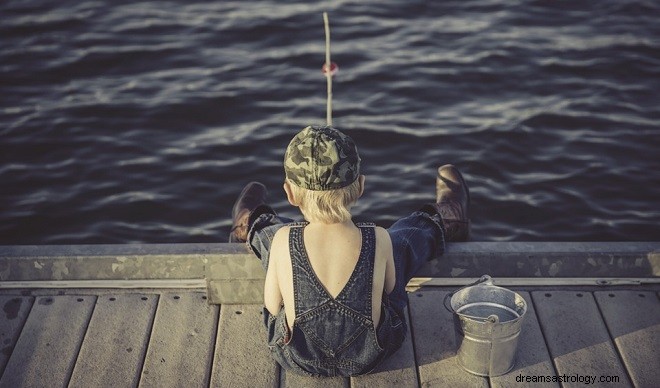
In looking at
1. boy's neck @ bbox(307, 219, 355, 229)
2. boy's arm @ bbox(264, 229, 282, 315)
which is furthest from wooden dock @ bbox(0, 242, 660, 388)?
boy's neck @ bbox(307, 219, 355, 229)

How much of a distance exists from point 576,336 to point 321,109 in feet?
13.9

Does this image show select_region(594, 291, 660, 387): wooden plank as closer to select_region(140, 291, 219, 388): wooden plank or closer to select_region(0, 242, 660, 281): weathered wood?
select_region(0, 242, 660, 281): weathered wood

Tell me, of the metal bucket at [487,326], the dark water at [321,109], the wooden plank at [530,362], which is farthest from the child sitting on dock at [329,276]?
the dark water at [321,109]

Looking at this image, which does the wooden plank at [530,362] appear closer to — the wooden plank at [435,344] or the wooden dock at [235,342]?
the wooden dock at [235,342]

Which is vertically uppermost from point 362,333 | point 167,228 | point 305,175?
point 305,175

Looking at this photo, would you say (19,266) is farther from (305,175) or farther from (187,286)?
(305,175)

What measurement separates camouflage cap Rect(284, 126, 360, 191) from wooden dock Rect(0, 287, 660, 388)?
33.7 inches

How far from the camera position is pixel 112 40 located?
8680 millimetres

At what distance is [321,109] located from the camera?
24.8 feet

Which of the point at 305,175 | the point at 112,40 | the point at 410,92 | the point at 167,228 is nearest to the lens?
the point at 305,175

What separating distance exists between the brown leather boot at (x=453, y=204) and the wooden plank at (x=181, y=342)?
50.2 inches

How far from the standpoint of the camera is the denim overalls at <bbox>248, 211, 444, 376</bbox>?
3324mm

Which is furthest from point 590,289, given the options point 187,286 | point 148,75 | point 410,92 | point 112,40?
point 112,40

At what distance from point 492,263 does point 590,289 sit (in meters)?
0.48
